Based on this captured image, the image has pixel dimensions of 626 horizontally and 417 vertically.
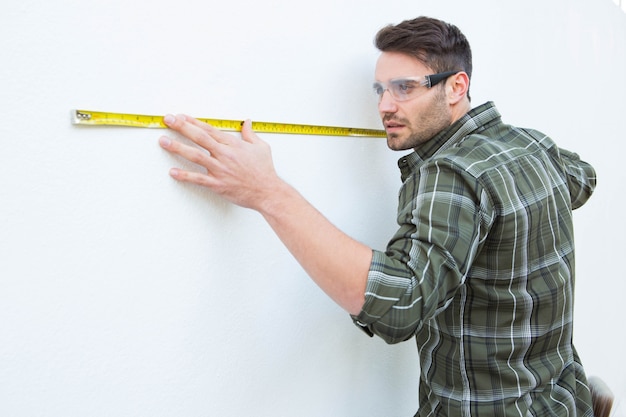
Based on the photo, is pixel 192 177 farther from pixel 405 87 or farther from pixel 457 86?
pixel 457 86

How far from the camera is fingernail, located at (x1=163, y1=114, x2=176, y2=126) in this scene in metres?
0.83

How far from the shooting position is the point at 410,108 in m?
1.17

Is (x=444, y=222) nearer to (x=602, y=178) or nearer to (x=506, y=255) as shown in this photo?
(x=506, y=255)

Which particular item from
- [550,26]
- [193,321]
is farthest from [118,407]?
[550,26]

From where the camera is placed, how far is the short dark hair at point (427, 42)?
3.83 feet

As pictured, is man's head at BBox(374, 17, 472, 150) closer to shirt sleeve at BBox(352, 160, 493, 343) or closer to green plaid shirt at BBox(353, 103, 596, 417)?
green plaid shirt at BBox(353, 103, 596, 417)

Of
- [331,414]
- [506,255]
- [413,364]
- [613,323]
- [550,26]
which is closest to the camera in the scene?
[506,255]

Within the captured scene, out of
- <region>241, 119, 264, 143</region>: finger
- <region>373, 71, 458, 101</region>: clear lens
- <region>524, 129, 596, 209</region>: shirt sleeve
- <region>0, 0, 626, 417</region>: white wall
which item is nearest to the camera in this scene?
<region>0, 0, 626, 417</region>: white wall

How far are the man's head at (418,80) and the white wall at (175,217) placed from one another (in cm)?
10

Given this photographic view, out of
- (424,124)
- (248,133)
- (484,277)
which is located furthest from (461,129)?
(248,133)

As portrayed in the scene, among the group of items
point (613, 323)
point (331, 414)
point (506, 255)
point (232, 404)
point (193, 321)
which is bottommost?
point (613, 323)

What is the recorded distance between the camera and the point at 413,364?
5.17 feet

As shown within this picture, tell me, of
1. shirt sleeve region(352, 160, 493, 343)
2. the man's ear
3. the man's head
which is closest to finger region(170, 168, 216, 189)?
shirt sleeve region(352, 160, 493, 343)

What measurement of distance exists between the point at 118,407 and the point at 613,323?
10.5 ft
